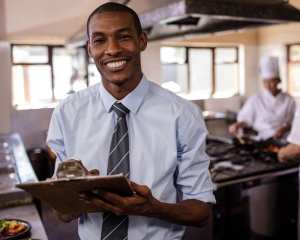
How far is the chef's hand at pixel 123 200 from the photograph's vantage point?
41.3 inches

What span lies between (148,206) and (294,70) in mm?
7513

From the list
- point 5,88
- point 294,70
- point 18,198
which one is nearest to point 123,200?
point 18,198

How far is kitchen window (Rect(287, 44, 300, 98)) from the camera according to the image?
7.82m

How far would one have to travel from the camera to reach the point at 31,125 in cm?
621

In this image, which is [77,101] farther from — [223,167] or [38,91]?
[38,91]

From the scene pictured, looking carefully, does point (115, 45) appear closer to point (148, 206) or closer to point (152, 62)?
point (148, 206)

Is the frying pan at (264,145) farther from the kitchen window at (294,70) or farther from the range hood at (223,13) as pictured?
the kitchen window at (294,70)

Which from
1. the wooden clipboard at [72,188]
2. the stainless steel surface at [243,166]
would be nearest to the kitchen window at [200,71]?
the stainless steel surface at [243,166]

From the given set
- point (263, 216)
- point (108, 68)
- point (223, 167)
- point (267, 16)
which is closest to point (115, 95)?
point (108, 68)

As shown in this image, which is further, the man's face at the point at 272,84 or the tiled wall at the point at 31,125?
the tiled wall at the point at 31,125

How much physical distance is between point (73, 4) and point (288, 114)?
385 cm

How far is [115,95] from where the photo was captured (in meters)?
1.39

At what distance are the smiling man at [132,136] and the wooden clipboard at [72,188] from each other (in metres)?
0.19

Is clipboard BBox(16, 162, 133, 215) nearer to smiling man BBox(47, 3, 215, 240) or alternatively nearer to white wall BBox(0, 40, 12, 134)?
smiling man BBox(47, 3, 215, 240)
